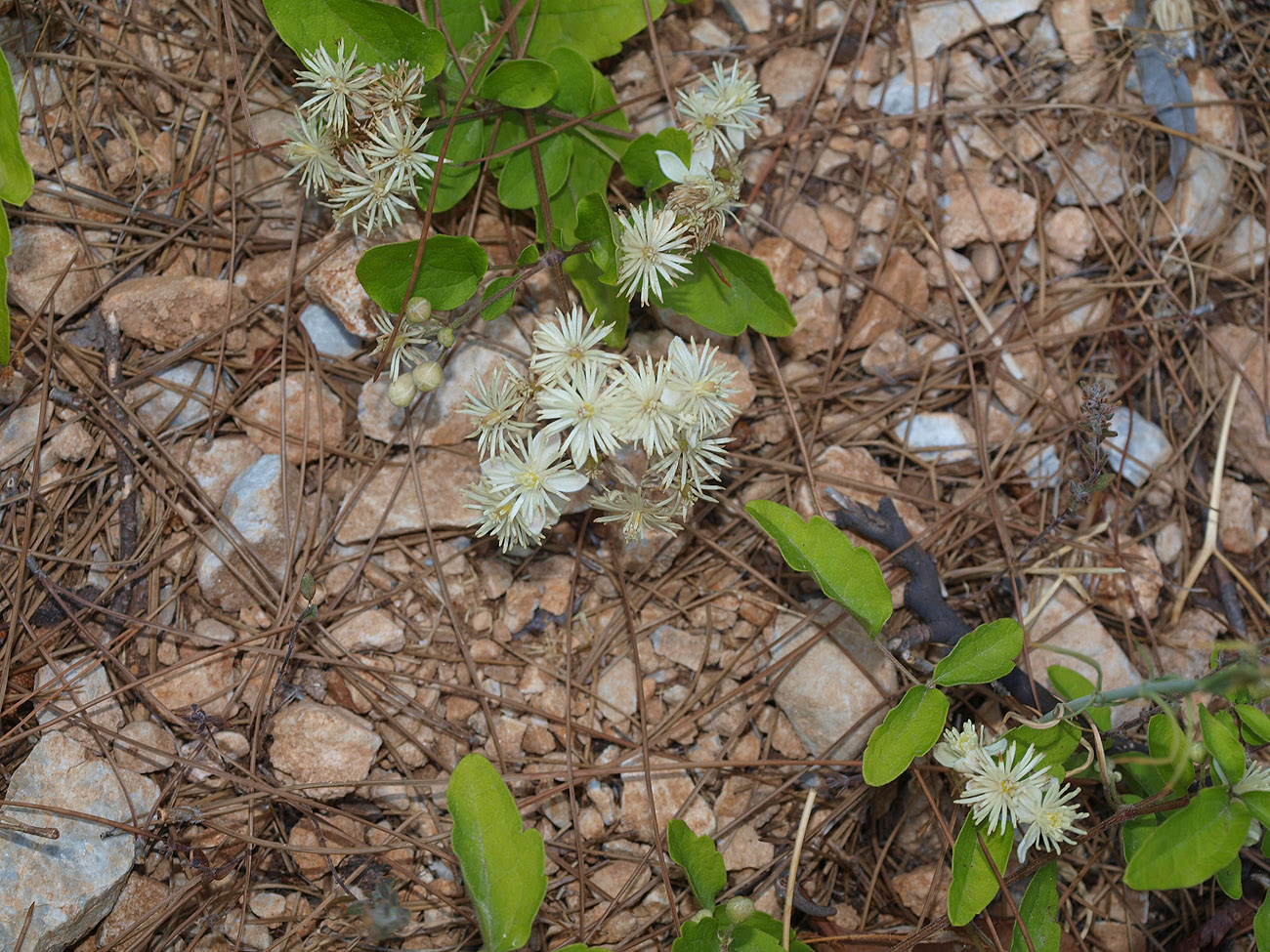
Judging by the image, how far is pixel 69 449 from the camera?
205 centimetres

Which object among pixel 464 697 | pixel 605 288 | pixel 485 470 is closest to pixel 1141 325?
pixel 605 288

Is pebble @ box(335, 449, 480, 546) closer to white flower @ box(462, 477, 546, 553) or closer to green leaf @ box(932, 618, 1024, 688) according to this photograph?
white flower @ box(462, 477, 546, 553)

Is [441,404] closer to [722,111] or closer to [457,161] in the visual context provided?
[457,161]

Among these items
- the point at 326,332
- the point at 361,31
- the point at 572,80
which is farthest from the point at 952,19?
the point at 326,332

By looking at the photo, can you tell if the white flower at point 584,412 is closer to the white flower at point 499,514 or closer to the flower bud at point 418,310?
the white flower at point 499,514

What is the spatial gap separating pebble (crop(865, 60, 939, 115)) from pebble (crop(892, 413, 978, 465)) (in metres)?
0.94

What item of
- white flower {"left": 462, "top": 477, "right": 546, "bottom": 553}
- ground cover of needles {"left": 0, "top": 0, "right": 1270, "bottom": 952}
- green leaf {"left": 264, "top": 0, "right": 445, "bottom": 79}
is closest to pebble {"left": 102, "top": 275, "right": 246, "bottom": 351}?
ground cover of needles {"left": 0, "top": 0, "right": 1270, "bottom": 952}

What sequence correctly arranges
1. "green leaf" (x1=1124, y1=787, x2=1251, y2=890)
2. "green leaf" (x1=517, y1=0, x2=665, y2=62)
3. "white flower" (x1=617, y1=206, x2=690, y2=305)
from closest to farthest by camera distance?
"green leaf" (x1=1124, y1=787, x2=1251, y2=890), "white flower" (x1=617, y1=206, x2=690, y2=305), "green leaf" (x1=517, y1=0, x2=665, y2=62)

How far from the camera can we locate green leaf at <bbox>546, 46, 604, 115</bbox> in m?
2.04

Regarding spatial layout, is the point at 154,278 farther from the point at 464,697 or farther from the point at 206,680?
the point at 464,697

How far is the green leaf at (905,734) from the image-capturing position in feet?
5.79

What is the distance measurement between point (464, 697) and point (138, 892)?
0.81 meters

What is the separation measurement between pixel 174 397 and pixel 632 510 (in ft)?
4.07

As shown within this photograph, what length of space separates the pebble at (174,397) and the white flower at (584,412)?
3.31ft
